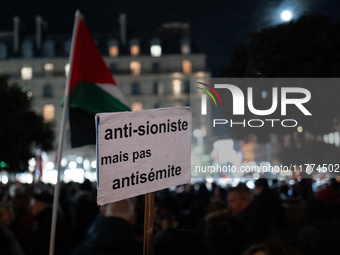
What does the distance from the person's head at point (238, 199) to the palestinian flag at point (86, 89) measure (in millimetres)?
1658

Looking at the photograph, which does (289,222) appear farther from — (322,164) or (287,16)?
(287,16)

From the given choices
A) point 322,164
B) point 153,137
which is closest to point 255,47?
point 322,164

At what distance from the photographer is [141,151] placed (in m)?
2.20

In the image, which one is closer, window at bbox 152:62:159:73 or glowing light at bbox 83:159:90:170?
glowing light at bbox 83:159:90:170

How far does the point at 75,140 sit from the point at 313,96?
3216 millimetres

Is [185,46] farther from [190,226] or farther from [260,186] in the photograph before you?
[260,186]

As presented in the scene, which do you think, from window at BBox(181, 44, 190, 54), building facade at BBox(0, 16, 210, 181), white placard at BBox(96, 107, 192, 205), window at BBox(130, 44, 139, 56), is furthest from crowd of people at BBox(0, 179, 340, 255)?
window at BBox(181, 44, 190, 54)

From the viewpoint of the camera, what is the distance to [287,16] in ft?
31.7

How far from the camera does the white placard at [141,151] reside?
2.07 metres

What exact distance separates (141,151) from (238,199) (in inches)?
117

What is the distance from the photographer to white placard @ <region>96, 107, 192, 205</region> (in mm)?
2066

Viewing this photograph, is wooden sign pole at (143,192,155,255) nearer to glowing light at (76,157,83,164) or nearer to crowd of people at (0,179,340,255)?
crowd of people at (0,179,340,255)

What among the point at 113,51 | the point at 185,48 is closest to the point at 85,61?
the point at 113,51

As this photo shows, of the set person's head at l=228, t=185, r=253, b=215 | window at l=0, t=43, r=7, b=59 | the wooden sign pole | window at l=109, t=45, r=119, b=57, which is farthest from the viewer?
window at l=109, t=45, r=119, b=57
